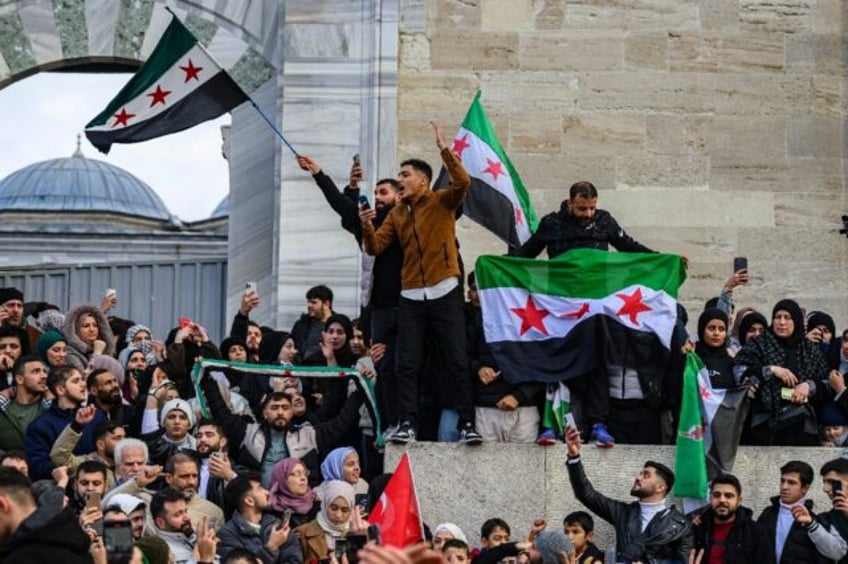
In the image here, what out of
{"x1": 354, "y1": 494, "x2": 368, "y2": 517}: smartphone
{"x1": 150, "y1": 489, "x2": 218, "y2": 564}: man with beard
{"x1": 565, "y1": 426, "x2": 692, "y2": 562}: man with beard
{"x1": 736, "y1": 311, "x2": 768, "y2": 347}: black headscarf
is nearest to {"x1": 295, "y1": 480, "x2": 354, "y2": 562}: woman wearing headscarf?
{"x1": 354, "y1": 494, "x2": 368, "y2": 517}: smartphone

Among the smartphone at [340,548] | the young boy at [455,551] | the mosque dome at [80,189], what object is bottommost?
the young boy at [455,551]

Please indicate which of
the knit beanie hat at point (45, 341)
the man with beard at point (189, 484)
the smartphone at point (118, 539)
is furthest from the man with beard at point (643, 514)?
the smartphone at point (118, 539)

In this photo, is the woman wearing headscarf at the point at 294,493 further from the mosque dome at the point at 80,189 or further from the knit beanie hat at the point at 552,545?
the mosque dome at the point at 80,189

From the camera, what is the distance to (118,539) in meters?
12.0

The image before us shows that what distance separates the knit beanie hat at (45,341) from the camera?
18.4m

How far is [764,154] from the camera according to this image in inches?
883

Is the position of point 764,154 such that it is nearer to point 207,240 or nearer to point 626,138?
point 626,138

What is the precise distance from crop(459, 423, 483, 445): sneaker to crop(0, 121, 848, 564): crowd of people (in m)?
0.02

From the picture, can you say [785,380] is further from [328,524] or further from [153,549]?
[153,549]

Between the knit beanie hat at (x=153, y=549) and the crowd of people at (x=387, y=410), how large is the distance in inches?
26.4

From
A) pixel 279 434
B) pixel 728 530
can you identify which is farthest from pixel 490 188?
pixel 728 530

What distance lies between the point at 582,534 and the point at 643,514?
0.42 m

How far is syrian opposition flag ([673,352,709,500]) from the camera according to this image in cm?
1648

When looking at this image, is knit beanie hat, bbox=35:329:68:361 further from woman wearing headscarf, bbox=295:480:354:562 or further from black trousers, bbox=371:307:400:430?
woman wearing headscarf, bbox=295:480:354:562
